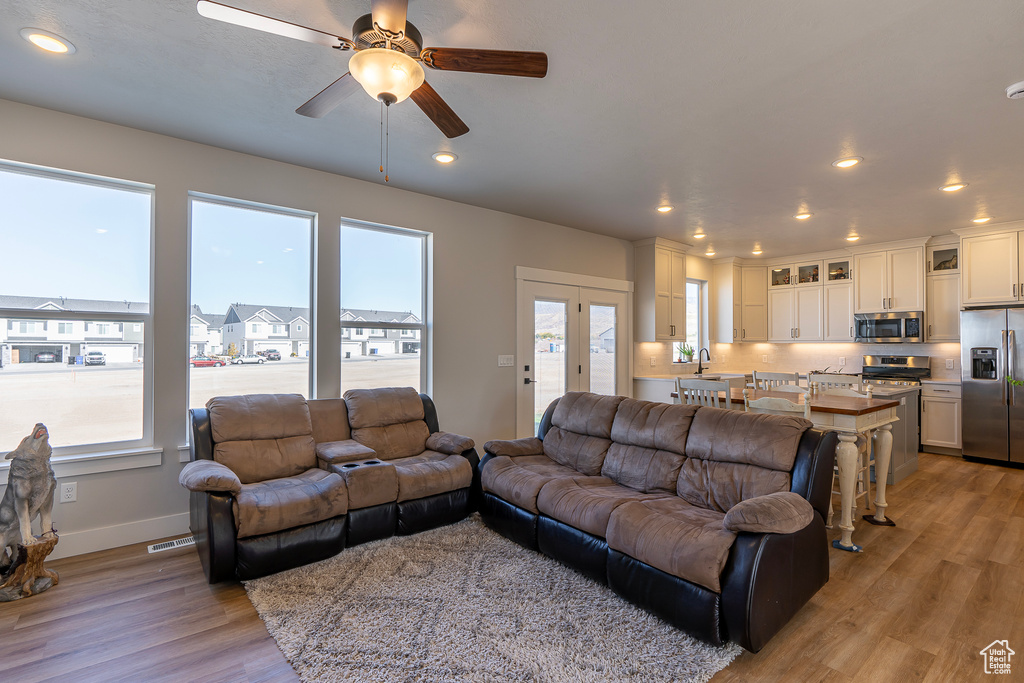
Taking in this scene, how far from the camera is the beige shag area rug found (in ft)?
6.25

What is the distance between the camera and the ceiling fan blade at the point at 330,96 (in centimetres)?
198

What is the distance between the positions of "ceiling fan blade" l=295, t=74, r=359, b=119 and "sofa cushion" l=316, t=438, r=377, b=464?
205 centimetres

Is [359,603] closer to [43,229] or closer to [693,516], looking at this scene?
[693,516]

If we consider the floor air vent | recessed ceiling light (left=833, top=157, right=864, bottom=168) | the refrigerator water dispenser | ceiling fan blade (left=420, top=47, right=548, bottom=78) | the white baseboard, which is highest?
recessed ceiling light (left=833, top=157, right=864, bottom=168)

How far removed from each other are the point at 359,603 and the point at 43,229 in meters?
2.98

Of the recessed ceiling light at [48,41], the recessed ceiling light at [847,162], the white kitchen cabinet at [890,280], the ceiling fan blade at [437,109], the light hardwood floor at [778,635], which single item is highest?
the recessed ceiling light at [48,41]

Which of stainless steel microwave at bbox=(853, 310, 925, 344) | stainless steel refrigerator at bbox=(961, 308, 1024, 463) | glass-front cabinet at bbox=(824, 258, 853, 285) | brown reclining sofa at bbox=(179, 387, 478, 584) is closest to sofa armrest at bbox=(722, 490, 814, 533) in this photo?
brown reclining sofa at bbox=(179, 387, 478, 584)

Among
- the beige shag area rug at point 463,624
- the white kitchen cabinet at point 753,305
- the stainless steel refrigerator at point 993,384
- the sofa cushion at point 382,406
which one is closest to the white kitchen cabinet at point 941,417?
the stainless steel refrigerator at point 993,384

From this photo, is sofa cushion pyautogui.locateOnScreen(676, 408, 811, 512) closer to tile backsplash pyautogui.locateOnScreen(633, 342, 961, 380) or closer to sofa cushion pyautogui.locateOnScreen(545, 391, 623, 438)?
sofa cushion pyautogui.locateOnScreen(545, 391, 623, 438)

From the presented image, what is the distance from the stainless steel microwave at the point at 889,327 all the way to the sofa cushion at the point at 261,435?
6.80m

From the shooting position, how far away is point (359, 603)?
2369 mm

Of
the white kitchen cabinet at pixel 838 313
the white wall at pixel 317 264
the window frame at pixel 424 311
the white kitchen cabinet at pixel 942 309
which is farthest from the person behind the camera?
the white kitchen cabinet at pixel 838 313

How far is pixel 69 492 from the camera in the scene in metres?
2.94

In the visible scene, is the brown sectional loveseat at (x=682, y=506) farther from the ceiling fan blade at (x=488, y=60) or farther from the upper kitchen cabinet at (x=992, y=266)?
the upper kitchen cabinet at (x=992, y=266)
